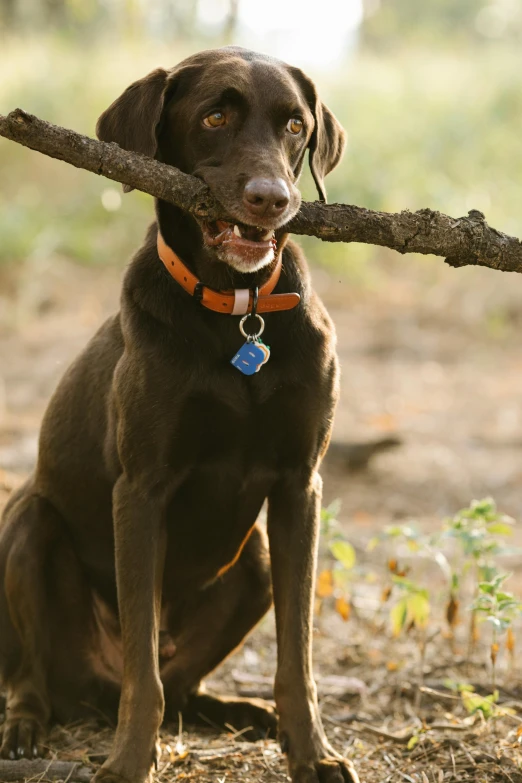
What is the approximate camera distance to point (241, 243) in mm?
3064

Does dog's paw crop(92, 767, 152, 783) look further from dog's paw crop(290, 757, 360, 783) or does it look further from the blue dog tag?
the blue dog tag

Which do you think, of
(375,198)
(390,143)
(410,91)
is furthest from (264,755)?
(410,91)

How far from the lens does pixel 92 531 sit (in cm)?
359

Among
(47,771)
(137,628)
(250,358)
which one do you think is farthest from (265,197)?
(47,771)

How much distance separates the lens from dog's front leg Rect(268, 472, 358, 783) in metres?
3.05

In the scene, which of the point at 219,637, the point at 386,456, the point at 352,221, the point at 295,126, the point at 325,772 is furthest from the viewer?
the point at 386,456

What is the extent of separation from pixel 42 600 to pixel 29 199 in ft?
34.8

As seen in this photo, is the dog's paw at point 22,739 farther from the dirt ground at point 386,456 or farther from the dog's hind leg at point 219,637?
the dog's hind leg at point 219,637

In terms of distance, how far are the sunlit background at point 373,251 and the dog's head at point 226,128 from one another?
11.4 ft

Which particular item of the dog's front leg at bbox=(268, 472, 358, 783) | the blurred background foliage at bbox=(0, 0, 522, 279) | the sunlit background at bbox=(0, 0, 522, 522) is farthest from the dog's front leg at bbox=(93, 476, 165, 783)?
the blurred background foliage at bbox=(0, 0, 522, 279)

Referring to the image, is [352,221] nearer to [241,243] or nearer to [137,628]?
[241,243]

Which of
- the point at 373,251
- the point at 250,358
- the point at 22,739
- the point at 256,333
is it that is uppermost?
the point at 373,251

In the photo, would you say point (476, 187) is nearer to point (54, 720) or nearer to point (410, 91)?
point (410, 91)

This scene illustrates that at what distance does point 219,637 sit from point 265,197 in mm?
1694
